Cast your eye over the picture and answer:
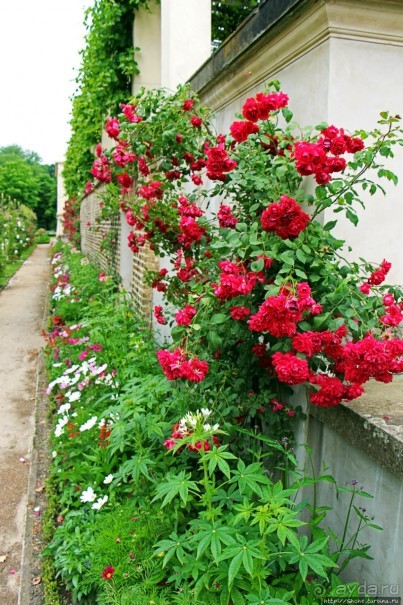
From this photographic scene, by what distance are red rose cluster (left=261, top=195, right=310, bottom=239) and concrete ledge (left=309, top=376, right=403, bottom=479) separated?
75 cm

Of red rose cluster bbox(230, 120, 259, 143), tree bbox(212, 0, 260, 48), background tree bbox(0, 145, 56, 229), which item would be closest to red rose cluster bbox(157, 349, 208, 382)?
red rose cluster bbox(230, 120, 259, 143)

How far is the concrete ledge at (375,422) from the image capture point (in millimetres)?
1733

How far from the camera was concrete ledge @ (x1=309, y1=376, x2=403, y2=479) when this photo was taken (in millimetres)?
1733

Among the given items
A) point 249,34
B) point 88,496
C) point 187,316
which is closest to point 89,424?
point 88,496

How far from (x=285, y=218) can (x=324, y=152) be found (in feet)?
0.90

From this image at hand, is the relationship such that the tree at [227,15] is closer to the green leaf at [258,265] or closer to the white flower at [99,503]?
the green leaf at [258,265]

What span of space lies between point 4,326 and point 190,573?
8413mm

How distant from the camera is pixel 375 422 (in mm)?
1853

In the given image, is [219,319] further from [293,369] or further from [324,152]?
[324,152]

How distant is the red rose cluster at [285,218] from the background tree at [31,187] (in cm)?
5525

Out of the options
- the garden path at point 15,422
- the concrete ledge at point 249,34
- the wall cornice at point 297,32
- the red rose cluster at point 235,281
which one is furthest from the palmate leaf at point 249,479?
the concrete ledge at point 249,34

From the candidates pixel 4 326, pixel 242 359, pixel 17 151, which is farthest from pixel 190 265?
pixel 17 151

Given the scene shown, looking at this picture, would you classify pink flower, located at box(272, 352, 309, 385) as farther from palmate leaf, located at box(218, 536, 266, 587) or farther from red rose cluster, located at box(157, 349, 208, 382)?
palmate leaf, located at box(218, 536, 266, 587)

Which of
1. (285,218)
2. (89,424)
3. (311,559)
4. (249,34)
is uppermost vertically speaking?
(249,34)
